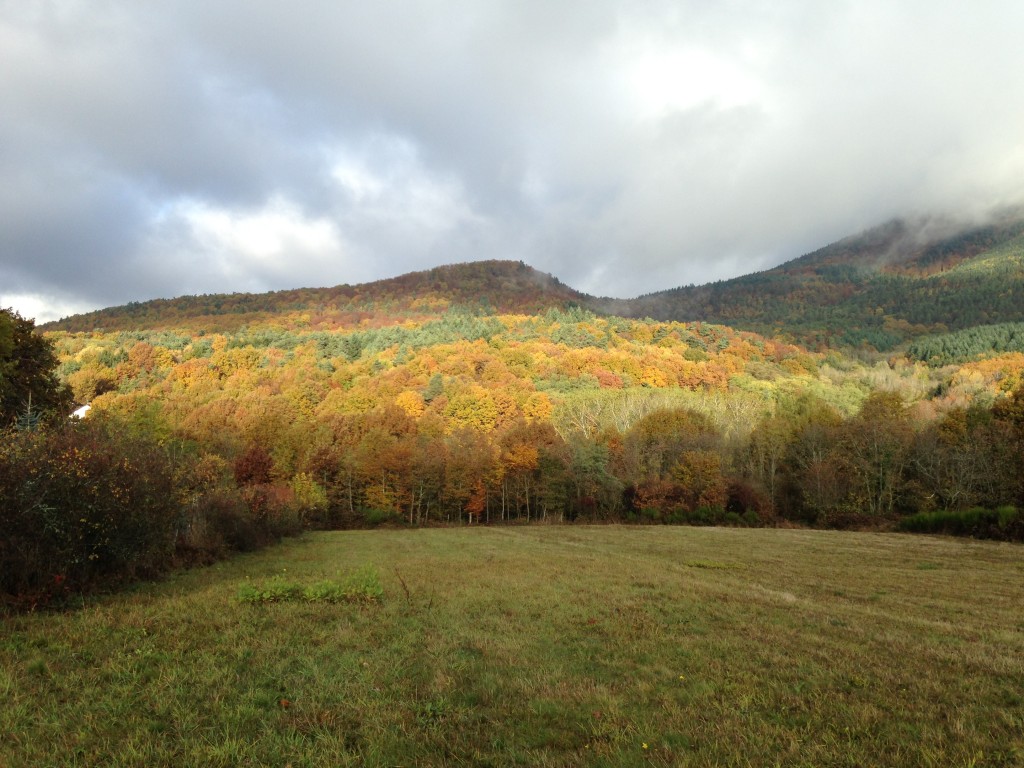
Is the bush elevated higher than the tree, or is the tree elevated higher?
the tree

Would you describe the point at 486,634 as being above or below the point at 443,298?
below

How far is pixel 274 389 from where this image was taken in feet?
317

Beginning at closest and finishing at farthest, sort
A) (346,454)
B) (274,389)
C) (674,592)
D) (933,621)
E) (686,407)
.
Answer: (933,621), (674,592), (346,454), (686,407), (274,389)

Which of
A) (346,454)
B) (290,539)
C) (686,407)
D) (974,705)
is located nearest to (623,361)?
(686,407)

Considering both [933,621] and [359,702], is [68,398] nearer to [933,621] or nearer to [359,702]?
[359,702]

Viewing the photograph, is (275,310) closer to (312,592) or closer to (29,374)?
(29,374)

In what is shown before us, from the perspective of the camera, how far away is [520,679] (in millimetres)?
6734

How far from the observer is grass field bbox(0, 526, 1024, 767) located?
15.7 ft

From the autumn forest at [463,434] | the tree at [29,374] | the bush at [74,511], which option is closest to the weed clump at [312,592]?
the bush at [74,511]

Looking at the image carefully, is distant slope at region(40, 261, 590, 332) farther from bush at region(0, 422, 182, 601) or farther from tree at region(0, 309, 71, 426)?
bush at region(0, 422, 182, 601)

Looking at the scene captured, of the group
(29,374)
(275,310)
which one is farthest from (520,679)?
(275,310)

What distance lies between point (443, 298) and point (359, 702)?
19715cm

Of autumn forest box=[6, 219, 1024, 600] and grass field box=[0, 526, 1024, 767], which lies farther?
autumn forest box=[6, 219, 1024, 600]

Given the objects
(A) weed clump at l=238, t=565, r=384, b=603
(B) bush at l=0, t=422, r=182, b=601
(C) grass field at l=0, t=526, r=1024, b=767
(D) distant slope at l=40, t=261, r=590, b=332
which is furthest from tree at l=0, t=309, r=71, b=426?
(D) distant slope at l=40, t=261, r=590, b=332
